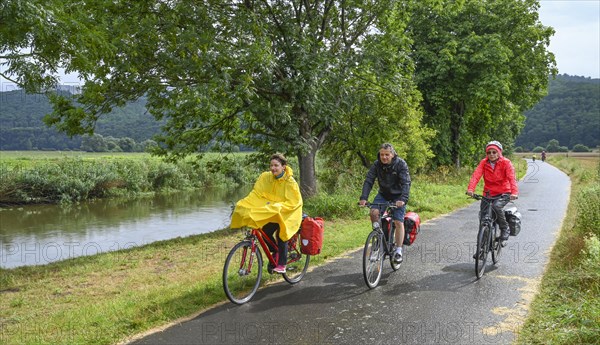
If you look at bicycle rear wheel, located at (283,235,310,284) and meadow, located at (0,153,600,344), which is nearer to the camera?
meadow, located at (0,153,600,344)

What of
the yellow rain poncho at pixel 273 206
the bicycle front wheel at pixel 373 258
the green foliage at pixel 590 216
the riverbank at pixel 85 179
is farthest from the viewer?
the riverbank at pixel 85 179

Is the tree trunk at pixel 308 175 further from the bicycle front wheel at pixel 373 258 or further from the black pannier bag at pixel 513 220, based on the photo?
the bicycle front wheel at pixel 373 258

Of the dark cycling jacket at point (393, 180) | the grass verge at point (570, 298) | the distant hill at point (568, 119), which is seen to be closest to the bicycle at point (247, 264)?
the dark cycling jacket at point (393, 180)

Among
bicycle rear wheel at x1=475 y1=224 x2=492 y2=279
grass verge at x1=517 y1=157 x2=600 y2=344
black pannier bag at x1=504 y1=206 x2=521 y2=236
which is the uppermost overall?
black pannier bag at x1=504 y1=206 x2=521 y2=236

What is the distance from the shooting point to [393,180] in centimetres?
713

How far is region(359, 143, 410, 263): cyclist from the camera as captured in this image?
22.9ft

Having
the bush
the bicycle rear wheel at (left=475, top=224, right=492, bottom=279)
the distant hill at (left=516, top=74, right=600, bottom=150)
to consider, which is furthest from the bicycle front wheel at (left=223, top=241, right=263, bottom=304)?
the bush

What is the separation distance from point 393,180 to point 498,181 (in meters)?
1.84

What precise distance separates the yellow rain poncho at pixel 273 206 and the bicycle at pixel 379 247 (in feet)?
3.44

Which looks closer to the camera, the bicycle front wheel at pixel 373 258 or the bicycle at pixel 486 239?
the bicycle front wheel at pixel 373 258

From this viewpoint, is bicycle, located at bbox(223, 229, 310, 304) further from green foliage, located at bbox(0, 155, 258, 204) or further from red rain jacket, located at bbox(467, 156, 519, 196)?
green foliage, located at bbox(0, 155, 258, 204)

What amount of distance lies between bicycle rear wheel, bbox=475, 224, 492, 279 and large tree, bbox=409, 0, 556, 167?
1920cm

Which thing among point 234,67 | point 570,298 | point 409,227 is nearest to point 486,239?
point 409,227

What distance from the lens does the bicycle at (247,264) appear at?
19.4 ft
